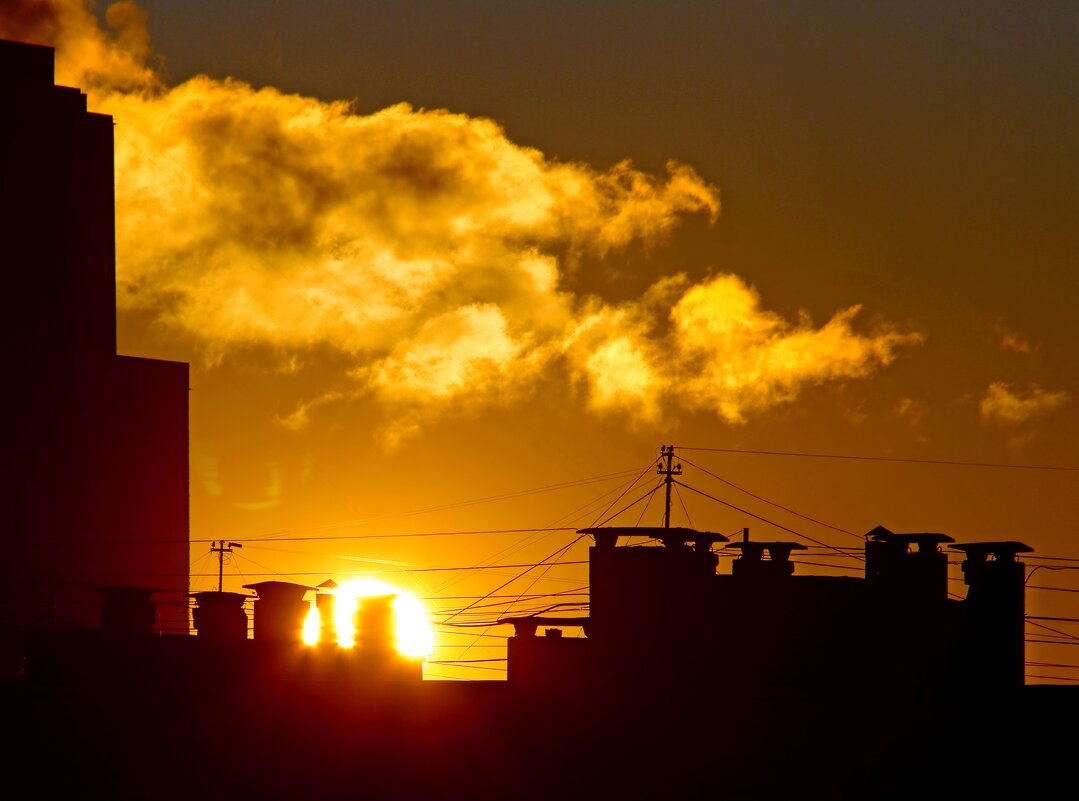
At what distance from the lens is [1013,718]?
29938 mm

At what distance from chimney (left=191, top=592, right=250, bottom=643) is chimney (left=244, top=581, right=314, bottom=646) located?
864mm

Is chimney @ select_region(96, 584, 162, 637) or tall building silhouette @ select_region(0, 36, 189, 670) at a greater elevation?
tall building silhouette @ select_region(0, 36, 189, 670)

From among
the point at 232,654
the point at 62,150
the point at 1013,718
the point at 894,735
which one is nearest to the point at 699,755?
the point at 894,735

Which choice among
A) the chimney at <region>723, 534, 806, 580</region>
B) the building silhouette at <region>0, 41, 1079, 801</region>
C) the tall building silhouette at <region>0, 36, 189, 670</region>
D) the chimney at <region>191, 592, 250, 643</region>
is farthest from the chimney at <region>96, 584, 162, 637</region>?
the tall building silhouette at <region>0, 36, 189, 670</region>

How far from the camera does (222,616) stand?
39.2 meters

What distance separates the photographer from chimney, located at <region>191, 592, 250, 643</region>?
127 feet

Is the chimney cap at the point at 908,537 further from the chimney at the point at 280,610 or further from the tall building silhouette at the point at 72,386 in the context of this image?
the tall building silhouette at the point at 72,386

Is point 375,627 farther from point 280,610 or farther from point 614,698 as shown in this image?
point 614,698

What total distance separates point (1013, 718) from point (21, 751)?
17521mm

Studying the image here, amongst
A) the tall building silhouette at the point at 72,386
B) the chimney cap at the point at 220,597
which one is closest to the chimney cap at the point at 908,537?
the chimney cap at the point at 220,597

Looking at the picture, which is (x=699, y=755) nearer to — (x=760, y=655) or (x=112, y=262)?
(x=760, y=655)

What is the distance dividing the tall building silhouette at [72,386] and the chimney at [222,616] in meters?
40.8

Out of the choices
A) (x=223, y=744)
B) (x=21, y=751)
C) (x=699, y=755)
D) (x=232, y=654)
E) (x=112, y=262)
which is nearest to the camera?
(x=21, y=751)

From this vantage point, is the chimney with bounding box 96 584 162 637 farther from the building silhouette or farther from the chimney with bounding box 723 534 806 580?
the chimney with bounding box 723 534 806 580
